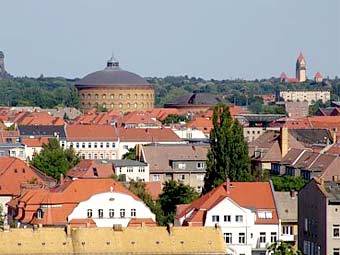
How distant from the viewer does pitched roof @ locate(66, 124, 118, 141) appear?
136250 millimetres

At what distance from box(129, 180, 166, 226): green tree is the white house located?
128 cm

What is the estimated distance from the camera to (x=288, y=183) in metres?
81.6

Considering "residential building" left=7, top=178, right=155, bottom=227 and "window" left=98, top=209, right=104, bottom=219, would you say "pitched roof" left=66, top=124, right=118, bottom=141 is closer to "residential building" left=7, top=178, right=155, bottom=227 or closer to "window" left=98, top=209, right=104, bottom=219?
"residential building" left=7, top=178, right=155, bottom=227

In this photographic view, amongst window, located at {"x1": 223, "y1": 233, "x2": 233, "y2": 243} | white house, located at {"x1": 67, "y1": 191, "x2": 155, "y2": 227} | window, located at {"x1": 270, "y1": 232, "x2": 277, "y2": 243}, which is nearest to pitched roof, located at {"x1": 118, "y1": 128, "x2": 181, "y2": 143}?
white house, located at {"x1": 67, "y1": 191, "x2": 155, "y2": 227}

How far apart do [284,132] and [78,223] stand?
133 feet

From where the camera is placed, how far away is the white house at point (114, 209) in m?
67.8

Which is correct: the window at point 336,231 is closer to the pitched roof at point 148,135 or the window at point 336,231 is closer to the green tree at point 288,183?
the green tree at point 288,183

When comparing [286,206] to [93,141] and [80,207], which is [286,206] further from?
[93,141]

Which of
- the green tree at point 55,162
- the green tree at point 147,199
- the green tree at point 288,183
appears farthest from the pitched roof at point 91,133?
the green tree at point 147,199

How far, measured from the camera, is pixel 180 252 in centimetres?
5541

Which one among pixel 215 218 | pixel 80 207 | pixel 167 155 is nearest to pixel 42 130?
pixel 167 155

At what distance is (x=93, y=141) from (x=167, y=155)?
113 feet

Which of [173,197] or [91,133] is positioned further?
[91,133]

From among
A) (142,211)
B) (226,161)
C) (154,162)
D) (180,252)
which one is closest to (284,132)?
(154,162)
